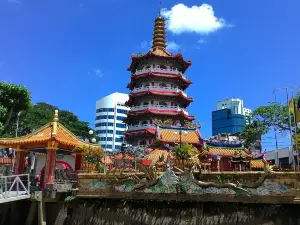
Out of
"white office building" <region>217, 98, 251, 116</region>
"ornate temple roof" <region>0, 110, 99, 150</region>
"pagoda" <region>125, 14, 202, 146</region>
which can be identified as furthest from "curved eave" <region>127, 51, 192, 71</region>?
"white office building" <region>217, 98, 251, 116</region>

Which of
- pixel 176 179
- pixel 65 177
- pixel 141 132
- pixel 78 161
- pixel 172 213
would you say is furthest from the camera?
pixel 141 132

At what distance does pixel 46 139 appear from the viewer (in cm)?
2231

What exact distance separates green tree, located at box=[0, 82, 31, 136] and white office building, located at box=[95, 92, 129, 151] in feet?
279

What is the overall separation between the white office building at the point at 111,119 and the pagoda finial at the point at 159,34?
69214mm

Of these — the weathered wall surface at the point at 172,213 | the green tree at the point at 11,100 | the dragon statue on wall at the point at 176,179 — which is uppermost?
the green tree at the point at 11,100

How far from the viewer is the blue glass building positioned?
413ft

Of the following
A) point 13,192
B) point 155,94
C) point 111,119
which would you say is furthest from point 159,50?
point 111,119

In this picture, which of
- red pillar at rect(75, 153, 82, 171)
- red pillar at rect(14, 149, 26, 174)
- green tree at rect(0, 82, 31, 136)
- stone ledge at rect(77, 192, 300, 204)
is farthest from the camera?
green tree at rect(0, 82, 31, 136)

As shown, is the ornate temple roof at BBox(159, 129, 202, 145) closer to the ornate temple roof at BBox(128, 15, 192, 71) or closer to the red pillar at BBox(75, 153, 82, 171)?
the red pillar at BBox(75, 153, 82, 171)

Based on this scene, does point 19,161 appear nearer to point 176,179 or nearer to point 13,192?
point 13,192

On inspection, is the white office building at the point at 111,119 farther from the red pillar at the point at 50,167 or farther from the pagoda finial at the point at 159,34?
the red pillar at the point at 50,167

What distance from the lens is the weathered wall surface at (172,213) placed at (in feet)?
50.6

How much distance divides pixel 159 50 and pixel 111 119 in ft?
244

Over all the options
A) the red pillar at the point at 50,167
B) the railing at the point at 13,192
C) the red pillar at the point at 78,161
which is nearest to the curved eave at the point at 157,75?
the red pillar at the point at 78,161
